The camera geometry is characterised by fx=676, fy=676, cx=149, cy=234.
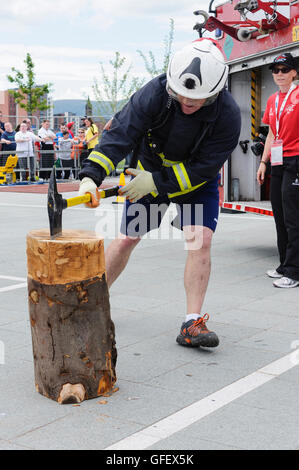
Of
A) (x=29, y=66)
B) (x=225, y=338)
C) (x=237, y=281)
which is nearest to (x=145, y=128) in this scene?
(x=225, y=338)

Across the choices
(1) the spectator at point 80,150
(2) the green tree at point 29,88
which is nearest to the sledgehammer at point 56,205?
(1) the spectator at point 80,150

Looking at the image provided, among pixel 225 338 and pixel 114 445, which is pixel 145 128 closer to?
pixel 225 338

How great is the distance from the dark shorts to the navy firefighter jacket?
0.38 feet

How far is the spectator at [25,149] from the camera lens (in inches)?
795

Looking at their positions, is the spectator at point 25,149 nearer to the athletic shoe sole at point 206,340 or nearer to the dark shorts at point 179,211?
the dark shorts at point 179,211

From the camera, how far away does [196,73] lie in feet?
12.1

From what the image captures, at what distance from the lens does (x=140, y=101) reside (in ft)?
12.9

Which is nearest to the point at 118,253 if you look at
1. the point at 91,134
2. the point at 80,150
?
the point at 91,134

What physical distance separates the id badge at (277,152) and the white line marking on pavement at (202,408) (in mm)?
2609

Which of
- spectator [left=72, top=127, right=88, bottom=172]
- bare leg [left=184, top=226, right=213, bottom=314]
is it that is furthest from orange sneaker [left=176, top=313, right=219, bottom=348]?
spectator [left=72, top=127, right=88, bottom=172]

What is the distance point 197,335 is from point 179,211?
0.82 m

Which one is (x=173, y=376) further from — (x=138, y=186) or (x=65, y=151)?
(x=65, y=151)

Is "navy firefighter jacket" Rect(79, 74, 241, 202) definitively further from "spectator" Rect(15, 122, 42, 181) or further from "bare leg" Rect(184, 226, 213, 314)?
"spectator" Rect(15, 122, 42, 181)
